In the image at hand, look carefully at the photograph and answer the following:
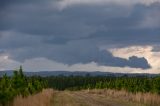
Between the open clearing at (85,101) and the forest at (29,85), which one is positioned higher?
the forest at (29,85)

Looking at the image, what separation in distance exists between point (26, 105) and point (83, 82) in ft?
519

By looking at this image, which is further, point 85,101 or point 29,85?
point 29,85

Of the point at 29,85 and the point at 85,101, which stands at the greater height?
the point at 29,85

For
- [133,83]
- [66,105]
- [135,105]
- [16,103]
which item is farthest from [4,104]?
[133,83]

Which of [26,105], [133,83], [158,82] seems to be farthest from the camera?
[133,83]

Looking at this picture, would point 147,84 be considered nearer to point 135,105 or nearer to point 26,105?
point 135,105

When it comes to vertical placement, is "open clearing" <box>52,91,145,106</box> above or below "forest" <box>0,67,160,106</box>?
below

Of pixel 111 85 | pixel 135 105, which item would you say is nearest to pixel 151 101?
pixel 135 105

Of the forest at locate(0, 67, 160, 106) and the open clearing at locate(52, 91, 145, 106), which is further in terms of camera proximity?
the forest at locate(0, 67, 160, 106)

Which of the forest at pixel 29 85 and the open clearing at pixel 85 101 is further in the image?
the forest at pixel 29 85

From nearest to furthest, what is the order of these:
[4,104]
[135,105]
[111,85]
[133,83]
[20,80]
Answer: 1. [4,104]
2. [135,105]
3. [20,80]
4. [133,83]
5. [111,85]

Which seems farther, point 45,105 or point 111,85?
point 111,85

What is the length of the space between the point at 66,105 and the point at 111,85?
69.6 meters

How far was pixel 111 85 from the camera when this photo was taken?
102m
